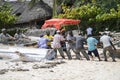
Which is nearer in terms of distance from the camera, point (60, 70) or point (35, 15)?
point (60, 70)

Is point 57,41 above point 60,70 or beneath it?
above

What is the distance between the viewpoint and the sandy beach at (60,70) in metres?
14.2

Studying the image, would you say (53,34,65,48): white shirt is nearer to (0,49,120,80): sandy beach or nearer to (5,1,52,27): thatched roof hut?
(0,49,120,80): sandy beach

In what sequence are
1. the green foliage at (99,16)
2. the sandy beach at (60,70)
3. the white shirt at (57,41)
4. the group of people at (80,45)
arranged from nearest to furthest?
the sandy beach at (60,70), the group of people at (80,45), the white shirt at (57,41), the green foliage at (99,16)

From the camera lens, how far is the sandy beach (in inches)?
559

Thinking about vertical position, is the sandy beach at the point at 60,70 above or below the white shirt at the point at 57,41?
below

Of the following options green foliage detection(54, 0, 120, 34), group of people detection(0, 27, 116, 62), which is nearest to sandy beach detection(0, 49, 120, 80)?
group of people detection(0, 27, 116, 62)

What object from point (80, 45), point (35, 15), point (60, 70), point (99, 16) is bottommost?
point (35, 15)

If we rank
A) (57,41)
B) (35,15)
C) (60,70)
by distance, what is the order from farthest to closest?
(35,15), (57,41), (60,70)

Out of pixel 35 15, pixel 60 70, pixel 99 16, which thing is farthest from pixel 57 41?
pixel 35 15

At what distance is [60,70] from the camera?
15.8 metres

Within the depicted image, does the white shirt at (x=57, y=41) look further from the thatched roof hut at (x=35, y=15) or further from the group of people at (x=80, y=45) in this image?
the thatched roof hut at (x=35, y=15)

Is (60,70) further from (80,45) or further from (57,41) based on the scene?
→ (57,41)

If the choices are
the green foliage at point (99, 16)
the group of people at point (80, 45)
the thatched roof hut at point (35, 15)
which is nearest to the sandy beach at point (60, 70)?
the group of people at point (80, 45)
